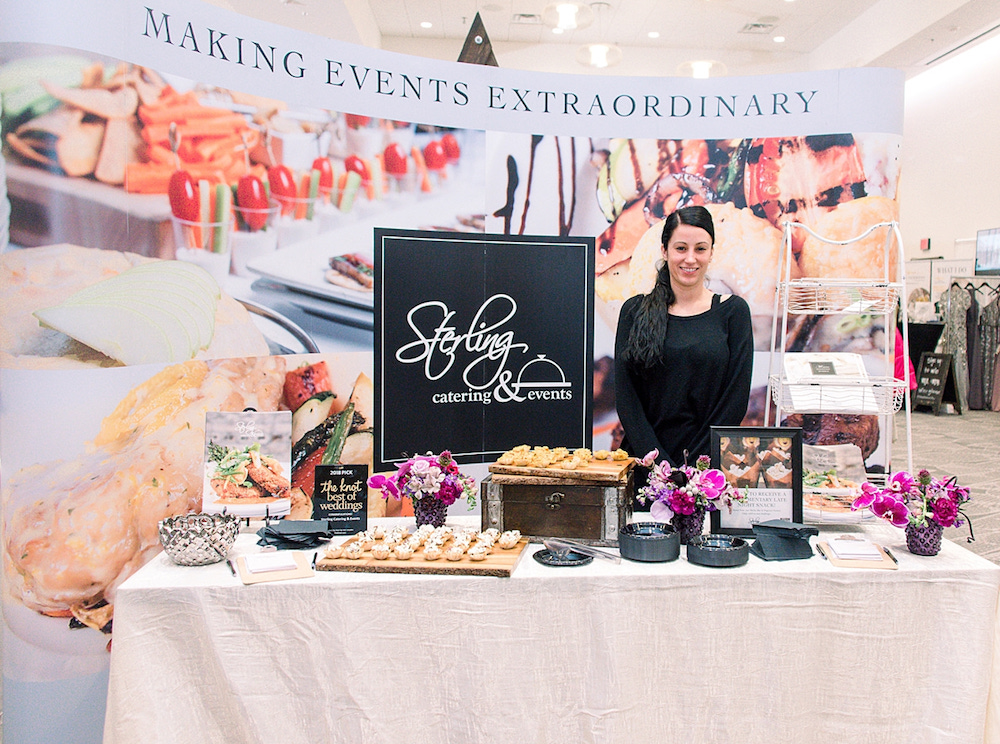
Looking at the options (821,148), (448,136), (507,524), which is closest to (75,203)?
(448,136)

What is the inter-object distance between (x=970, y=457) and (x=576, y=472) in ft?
19.4

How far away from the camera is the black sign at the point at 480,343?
2.68 meters

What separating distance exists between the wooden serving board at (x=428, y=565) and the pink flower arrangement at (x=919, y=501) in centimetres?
90

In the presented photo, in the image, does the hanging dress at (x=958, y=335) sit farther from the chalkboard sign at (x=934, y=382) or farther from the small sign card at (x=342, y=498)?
the small sign card at (x=342, y=498)

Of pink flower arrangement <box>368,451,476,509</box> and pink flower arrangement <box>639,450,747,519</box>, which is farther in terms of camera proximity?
pink flower arrangement <box>368,451,476,509</box>

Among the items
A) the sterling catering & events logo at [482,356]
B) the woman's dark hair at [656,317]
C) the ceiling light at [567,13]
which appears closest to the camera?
the woman's dark hair at [656,317]

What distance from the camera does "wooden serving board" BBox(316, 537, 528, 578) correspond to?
1668mm

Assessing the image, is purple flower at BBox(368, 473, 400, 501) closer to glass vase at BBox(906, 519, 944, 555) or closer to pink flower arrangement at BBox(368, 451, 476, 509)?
pink flower arrangement at BBox(368, 451, 476, 509)

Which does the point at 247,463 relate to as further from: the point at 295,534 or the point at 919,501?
the point at 919,501

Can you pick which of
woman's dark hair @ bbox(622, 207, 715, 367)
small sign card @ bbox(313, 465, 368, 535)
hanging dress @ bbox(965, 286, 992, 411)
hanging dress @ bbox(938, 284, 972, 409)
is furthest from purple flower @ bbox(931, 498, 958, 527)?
hanging dress @ bbox(965, 286, 992, 411)

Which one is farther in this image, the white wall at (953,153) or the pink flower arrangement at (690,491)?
the white wall at (953,153)

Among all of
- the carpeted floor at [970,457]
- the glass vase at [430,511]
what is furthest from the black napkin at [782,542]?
the carpeted floor at [970,457]

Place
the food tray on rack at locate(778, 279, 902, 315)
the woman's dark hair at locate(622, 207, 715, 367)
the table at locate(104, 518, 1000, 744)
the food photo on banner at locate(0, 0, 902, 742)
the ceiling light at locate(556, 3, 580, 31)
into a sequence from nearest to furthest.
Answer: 1. the table at locate(104, 518, 1000, 744)
2. the food photo on banner at locate(0, 0, 902, 742)
3. the woman's dark hair at locate(622, 207, 715, 367)
4. the food tray on rack at locate(778, 279, 902, 315)
5. the ceiling light at locate(556, 3, 580, 31)

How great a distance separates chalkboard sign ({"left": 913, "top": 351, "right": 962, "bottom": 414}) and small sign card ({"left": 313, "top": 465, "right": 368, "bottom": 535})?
8711 millimetres
